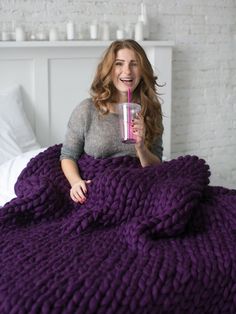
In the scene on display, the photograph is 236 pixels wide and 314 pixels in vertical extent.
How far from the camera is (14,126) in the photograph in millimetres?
2506

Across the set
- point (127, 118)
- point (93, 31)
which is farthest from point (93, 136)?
point (93, 31)

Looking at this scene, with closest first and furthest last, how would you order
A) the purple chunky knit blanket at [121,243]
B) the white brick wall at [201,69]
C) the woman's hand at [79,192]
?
the purple chunky knit blanket at [121,243]
the woman's hand at [79,192]
the white brick wall at [201,69]

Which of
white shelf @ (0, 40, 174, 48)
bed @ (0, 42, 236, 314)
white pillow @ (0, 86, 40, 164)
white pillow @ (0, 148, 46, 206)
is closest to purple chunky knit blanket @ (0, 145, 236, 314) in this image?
bed @ (0, 42, 236, 314)

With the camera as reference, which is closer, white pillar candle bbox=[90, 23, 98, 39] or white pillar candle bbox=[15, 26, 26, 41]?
white pillar candle bbox=[15, 26, 26, 41]

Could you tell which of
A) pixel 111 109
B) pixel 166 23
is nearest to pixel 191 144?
pixel 166 23

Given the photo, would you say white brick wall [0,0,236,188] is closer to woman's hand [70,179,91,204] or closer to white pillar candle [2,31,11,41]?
white pillar candle [2,31,11,41]

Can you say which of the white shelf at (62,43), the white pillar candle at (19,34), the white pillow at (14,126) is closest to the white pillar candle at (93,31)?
the white shelf at (62,43)

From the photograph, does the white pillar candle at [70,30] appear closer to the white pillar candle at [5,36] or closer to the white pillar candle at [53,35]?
the white pillar candle at [53,35]

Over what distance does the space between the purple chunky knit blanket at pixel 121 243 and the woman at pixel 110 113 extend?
0.25 ft

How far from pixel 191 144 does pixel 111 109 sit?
1593mm

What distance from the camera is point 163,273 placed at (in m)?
1.22

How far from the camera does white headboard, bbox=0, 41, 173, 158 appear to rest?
8.54 ft

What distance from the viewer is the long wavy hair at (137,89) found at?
177 cm

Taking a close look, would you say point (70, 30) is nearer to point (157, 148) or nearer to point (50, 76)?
point (50, 76)
